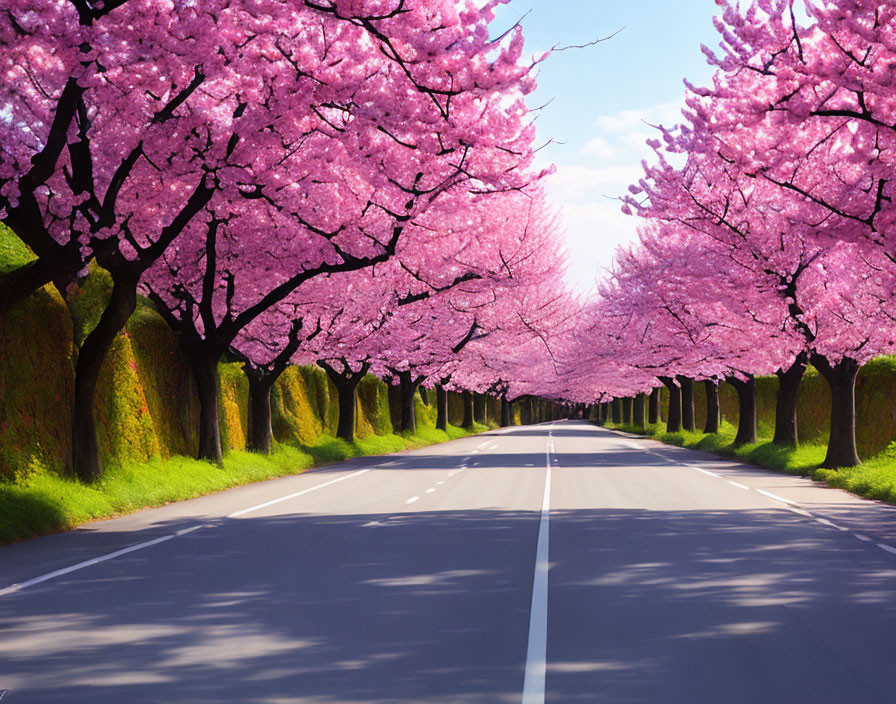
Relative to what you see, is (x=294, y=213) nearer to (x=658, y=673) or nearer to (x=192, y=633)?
(x=192, y=633)

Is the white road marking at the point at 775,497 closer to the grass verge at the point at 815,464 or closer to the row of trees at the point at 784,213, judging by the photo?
the grass verge at the point at 815,464

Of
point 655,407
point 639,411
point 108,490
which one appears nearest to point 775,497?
point 108,490

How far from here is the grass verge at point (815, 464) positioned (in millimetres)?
20672

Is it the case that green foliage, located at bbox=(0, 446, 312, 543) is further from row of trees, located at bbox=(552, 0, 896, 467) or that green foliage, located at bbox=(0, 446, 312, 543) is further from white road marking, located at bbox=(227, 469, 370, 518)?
row of trees, located at bbox=(552, 0, 896, 467)

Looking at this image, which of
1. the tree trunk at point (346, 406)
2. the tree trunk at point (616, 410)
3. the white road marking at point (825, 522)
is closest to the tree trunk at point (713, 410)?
the tree trunk at point (346, 406)

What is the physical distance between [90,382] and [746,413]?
2891 cm

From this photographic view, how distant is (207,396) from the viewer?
1000 inches

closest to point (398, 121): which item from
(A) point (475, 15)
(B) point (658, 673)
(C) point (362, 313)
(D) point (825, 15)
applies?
(A) point (475, 15)

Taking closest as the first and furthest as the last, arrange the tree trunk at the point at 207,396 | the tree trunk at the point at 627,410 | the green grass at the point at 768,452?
the tree trunk at the point at 207,396, the green grass at the point at 768,452, the tree trunk at the point at 627,410


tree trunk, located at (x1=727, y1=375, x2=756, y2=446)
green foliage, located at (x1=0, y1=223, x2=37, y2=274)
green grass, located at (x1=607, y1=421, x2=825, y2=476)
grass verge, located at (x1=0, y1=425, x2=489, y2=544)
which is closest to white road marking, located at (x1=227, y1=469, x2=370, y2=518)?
grass verge, located at (x1=0, y1=425, x2=489, y2=544)

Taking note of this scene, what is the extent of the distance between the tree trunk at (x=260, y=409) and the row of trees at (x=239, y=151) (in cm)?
6

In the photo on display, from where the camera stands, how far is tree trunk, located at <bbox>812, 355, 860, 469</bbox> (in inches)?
1035

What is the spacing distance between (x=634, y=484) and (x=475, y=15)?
486 inches

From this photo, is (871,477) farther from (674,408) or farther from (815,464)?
(674,408)
